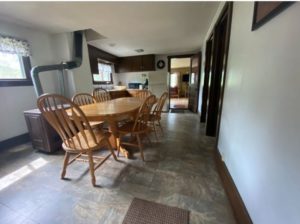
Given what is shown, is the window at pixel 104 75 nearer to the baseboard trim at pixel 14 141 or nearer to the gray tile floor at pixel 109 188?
the baseboard trim at pixel 14 141

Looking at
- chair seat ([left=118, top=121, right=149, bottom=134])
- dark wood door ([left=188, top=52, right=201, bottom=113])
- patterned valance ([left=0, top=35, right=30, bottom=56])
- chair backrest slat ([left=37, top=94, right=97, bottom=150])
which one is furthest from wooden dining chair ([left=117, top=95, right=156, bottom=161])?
dark wood door ([left=188, top=52, right=201, bottom=113])

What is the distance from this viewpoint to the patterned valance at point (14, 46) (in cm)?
224

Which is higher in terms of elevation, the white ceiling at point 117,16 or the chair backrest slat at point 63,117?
the white ceiling at point 117,16

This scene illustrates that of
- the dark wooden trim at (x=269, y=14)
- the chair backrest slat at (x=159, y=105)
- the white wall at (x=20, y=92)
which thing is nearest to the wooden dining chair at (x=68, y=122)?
the chair backrest slat at (x=159, y=105)

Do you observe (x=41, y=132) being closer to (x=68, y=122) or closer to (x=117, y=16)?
(x=68, y=122)

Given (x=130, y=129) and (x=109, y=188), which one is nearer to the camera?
(x=109, y=188)

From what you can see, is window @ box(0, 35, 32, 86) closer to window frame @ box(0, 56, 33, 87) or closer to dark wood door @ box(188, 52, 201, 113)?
window frame @ box(0, 56, 33, 87)

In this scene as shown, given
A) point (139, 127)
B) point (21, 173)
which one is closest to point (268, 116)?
point (139, 127)

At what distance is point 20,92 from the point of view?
260 centimetres

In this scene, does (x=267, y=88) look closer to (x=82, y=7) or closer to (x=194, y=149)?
(x=194, y=149)

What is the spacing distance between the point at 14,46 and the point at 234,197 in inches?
149

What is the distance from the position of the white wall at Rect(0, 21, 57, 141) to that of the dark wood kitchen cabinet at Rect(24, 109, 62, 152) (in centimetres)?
64

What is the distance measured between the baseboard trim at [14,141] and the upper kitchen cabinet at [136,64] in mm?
3941

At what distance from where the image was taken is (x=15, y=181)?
5.13ft
